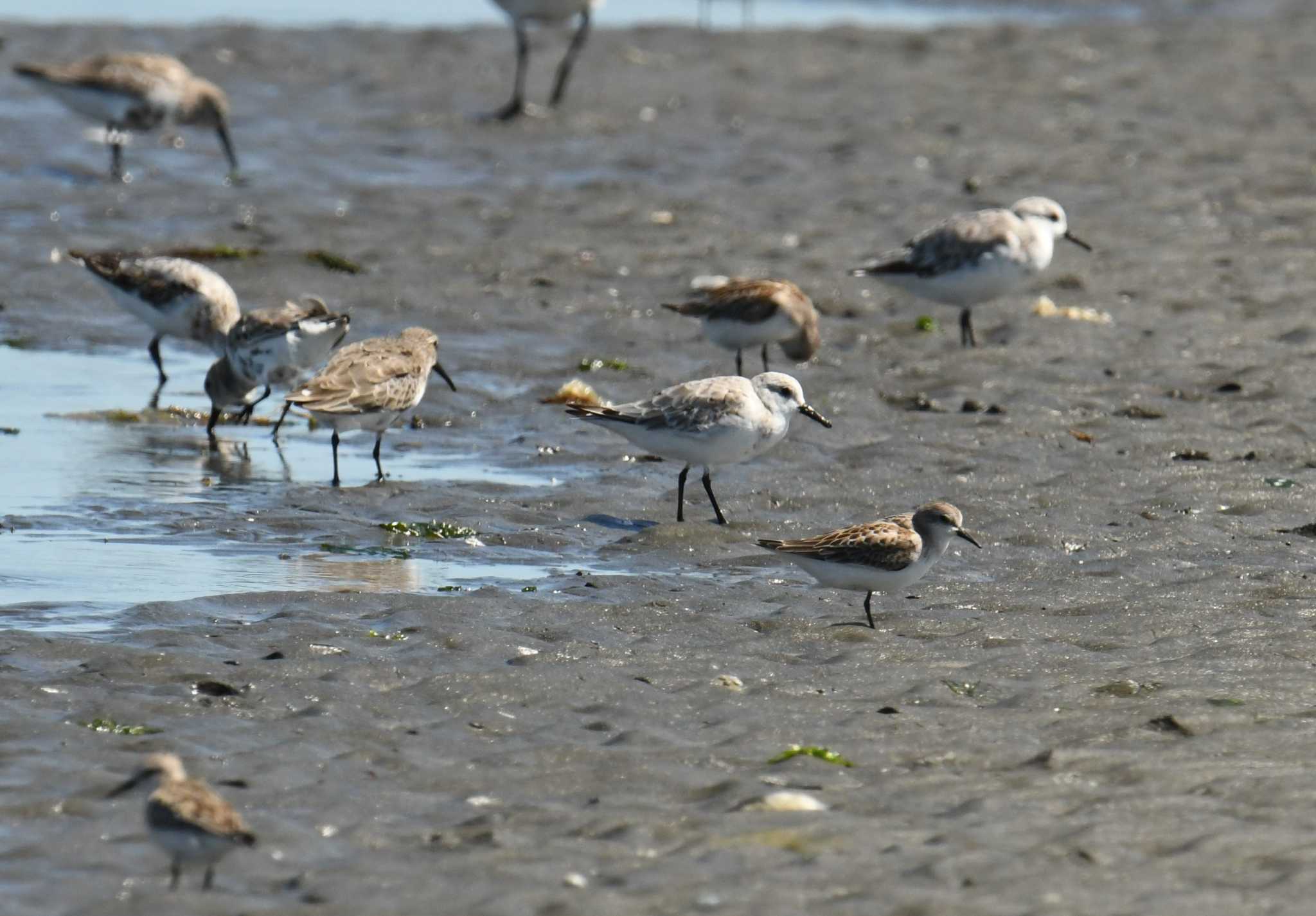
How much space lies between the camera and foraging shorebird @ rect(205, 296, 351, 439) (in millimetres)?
14070

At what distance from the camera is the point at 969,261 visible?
16.3m

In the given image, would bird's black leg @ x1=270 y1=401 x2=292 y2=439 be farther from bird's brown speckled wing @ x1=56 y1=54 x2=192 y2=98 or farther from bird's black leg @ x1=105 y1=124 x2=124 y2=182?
bird's brown speckled wing @ x1=56 y1=54 x2=192 y2=98

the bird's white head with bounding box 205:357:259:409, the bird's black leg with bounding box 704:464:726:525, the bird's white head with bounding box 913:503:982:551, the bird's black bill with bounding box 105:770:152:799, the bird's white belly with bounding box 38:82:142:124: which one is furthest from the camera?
the bird's white belly with bounding box 38:82:142:124

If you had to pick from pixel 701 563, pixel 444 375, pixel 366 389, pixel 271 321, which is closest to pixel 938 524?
pixel 701 563

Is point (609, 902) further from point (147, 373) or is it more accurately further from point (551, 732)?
point (147, 373)

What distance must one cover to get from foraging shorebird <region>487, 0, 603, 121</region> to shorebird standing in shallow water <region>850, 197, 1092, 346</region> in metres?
9.57

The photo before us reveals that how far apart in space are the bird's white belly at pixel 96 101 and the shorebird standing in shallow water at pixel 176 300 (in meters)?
6.90

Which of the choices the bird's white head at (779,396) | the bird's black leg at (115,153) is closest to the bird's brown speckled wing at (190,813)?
the bird's white head at (779,396)

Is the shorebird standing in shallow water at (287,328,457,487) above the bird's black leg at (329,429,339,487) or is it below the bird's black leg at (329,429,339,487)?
above

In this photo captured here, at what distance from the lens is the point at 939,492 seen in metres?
12.6

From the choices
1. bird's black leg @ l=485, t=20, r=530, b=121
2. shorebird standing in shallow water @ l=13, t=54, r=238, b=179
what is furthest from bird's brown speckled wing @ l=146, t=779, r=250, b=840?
bird's black leg @ l=485, t=20, r=530, b=121

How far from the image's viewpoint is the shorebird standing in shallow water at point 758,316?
14906mm

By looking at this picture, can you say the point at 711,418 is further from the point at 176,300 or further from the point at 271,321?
the point at 176,300

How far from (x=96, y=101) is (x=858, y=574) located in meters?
15.0
